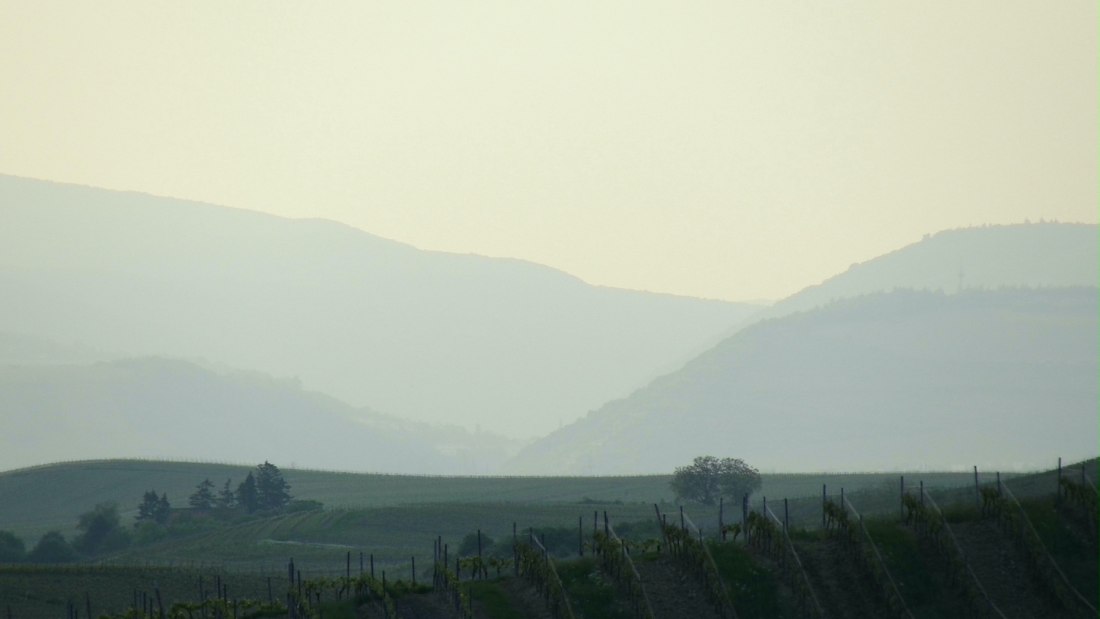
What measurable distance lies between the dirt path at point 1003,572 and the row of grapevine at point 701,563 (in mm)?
9982

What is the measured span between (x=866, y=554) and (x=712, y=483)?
97080 millimetres

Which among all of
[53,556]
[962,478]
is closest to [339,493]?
[53,556]

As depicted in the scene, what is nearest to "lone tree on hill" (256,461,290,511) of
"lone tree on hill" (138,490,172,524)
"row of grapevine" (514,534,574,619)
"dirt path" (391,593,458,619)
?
"lone tree on hill" (138,490,172,524)

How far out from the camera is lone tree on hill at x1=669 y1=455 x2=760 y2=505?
154375mm

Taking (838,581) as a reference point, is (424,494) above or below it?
above

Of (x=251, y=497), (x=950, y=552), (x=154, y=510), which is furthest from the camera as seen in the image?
(x=251, y=497)

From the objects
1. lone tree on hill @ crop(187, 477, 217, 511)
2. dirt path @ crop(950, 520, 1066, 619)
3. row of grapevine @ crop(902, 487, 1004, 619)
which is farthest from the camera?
lone tree on hill @ crop(187, 477, 217, 511)

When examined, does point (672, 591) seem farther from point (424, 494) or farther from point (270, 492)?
point (424, 494)

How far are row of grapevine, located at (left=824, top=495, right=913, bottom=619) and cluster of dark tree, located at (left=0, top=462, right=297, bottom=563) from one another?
87542 millimetres

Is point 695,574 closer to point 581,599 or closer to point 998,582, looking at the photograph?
point 581,599

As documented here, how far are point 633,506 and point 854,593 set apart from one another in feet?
304

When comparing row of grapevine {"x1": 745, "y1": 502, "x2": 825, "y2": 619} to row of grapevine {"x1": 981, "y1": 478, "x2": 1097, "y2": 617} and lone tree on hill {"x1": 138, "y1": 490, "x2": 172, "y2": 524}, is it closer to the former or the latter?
row of grapevine {"x1": 981, "y1": 478, "x2": 1097, "y2": 617}

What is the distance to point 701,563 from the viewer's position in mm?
57719

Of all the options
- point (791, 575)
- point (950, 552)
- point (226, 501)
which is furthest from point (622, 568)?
point (226, 501)
